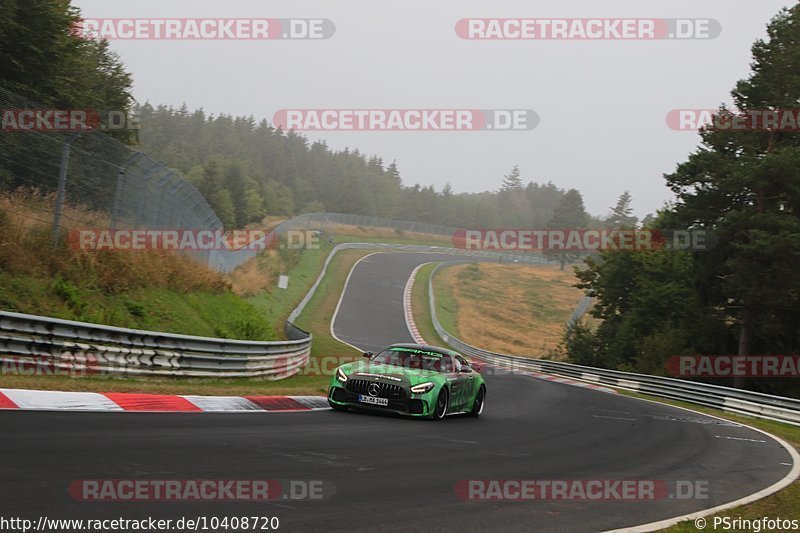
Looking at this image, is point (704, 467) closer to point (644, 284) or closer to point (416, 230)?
point (644, 284)

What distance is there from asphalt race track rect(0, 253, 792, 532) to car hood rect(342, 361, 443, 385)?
0.62 meters

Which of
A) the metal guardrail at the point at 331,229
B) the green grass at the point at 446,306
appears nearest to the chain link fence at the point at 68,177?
the metal guardrail at the point at 331,229

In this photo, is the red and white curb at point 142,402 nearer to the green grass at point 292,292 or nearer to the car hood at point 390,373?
the car hood at point 390,373

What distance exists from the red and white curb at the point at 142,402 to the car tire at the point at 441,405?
182cm

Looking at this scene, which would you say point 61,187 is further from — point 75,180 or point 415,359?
point 415,359

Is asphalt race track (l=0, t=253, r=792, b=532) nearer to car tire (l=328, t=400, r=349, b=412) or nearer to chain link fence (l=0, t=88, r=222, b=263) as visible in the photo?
car tire (l=328, t=400, r=349, b=412)

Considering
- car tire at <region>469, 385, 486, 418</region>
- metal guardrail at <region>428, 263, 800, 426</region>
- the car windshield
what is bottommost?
metal guardrail at <region>428, 263, 800, 426</region>

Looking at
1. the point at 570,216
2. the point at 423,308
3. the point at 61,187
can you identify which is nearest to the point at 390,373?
the point at 61,187

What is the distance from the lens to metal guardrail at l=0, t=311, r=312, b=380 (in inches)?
469

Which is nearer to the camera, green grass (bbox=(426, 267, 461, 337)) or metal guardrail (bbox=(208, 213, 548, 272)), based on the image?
metal guardrail (bbox=(208, 213, 548, 272))

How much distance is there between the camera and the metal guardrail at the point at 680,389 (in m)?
22.1

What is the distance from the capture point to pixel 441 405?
12773mm

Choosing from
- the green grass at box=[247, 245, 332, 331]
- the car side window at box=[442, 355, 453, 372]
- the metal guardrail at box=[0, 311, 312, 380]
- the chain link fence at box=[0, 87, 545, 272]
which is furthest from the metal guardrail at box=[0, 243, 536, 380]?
the green grass at box=[247, 245, 332, 331]

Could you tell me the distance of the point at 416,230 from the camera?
364 ft
